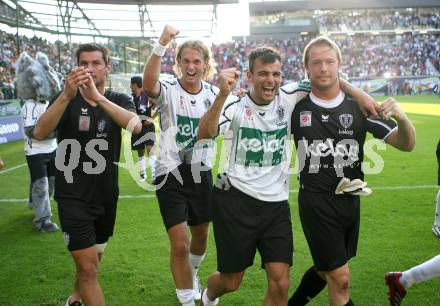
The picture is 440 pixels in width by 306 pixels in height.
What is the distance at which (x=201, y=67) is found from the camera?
4.30m

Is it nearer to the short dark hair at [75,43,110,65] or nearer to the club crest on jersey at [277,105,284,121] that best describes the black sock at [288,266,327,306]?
the club crest on jersey at [277,105,284,121]

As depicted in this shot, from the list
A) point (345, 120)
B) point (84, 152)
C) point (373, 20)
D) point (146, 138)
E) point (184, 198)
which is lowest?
point (184, 198)

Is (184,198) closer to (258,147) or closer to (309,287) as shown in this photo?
(258,147)

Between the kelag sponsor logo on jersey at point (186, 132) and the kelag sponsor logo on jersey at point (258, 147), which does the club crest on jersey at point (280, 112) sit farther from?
the kelag sponsor logo on jersey at point (186, 132)

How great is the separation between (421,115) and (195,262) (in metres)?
19.8

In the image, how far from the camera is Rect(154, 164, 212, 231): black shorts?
4098 mm

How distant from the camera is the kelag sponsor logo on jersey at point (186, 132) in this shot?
4258 mm

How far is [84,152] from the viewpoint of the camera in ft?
12.0

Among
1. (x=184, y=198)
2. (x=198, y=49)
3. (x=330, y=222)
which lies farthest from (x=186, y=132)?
(x=330, y=222)

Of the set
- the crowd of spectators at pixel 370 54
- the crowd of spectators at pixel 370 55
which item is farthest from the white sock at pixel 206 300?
the crowd of spectators at pixel 370 55

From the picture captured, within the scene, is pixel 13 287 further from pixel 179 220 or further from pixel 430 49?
pixel 430 49

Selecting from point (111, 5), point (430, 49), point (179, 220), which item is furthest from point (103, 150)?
point (430, 49)

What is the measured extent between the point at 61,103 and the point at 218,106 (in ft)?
3.83

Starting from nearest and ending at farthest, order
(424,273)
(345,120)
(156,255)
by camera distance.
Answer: (345,120) → (424,273) → (156,255)
